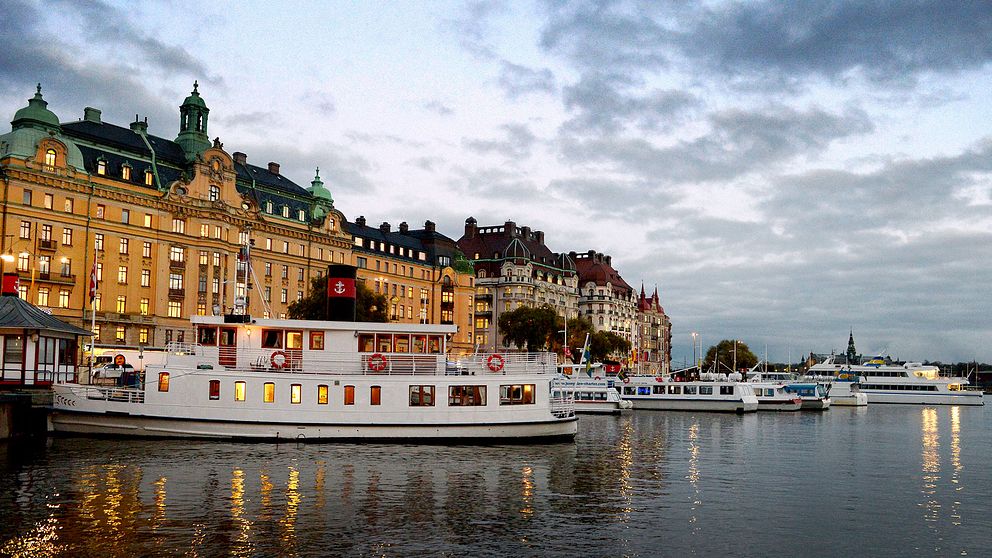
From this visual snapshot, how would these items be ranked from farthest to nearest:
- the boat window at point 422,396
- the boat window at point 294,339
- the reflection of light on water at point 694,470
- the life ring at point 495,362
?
the life ring at point 495,362, the boat window at point 294,339, the boat window at point 422,396, the reflection of light on water at point 694,470

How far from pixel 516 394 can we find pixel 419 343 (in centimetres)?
665

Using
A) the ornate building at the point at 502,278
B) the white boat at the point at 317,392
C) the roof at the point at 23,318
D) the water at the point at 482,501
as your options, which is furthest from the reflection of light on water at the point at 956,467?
the ornate building at the point at 502,278

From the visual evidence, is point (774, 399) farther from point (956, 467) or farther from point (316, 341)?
point (316, 341)

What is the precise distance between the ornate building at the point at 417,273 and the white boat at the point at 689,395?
50.1m

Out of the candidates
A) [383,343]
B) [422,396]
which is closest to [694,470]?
[422,396]

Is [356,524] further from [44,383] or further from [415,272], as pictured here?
[415,272]

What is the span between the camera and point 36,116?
8969 centimetres

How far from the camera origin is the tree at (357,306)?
9512 centimetres

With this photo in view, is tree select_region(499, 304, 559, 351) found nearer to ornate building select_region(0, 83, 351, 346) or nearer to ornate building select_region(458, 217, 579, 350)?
ornate building select_region(458, 217, 579, 350)

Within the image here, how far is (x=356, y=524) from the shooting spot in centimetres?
2908

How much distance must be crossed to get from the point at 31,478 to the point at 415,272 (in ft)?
386

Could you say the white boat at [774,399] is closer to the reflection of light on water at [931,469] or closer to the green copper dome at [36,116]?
the reflection of light on water at [931,469]

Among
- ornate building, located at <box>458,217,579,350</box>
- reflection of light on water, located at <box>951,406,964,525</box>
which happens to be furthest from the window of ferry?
ornate building, located at <box>458,217,579,350</box>

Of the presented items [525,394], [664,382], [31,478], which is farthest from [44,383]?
[664,382]
